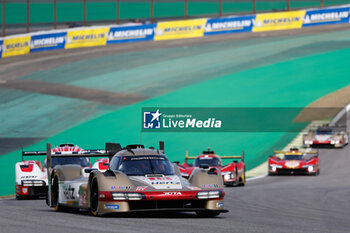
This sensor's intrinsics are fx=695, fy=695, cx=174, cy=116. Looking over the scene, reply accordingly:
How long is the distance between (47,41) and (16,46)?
2827 mm

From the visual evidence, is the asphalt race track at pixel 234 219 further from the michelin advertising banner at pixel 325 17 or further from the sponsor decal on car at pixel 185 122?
the michelin advertising banner at pixel 325 17

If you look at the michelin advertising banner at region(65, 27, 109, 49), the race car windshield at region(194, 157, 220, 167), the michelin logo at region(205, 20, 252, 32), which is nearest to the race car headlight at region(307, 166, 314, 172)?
the race car windshield at region(194, 157, 220, 167)

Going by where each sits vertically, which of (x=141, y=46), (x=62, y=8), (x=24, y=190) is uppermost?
(x=62, y=8)

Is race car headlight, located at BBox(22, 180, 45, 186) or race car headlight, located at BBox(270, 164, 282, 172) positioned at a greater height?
race car headlight, located at BBox(22, 180, 45, 186)

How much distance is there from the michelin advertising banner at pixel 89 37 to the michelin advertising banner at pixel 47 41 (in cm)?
86

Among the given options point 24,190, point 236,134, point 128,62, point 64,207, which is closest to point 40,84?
point 128,62

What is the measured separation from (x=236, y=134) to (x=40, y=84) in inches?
671

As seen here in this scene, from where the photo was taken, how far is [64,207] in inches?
576

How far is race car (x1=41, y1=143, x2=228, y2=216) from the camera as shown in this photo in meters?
12.0

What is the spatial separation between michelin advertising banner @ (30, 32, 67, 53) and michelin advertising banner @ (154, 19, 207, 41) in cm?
802

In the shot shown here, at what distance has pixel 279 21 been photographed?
5956 cm

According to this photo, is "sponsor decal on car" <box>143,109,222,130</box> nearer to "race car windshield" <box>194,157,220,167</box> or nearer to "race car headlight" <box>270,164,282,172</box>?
"race car headlight" <box>270,164,282,172</box>

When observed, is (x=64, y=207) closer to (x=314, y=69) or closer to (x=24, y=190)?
(x=24, y=190)

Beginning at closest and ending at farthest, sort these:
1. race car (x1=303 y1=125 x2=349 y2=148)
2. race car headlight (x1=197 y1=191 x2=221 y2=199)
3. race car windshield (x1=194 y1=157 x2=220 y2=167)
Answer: race car headlight (x1=197 y1=191 x2=221 y2=199) → race car windshield (x1=194 y1=157 x2=220 y2=167) → race car (x1=303 y1=125 x2=349 y2=148)
